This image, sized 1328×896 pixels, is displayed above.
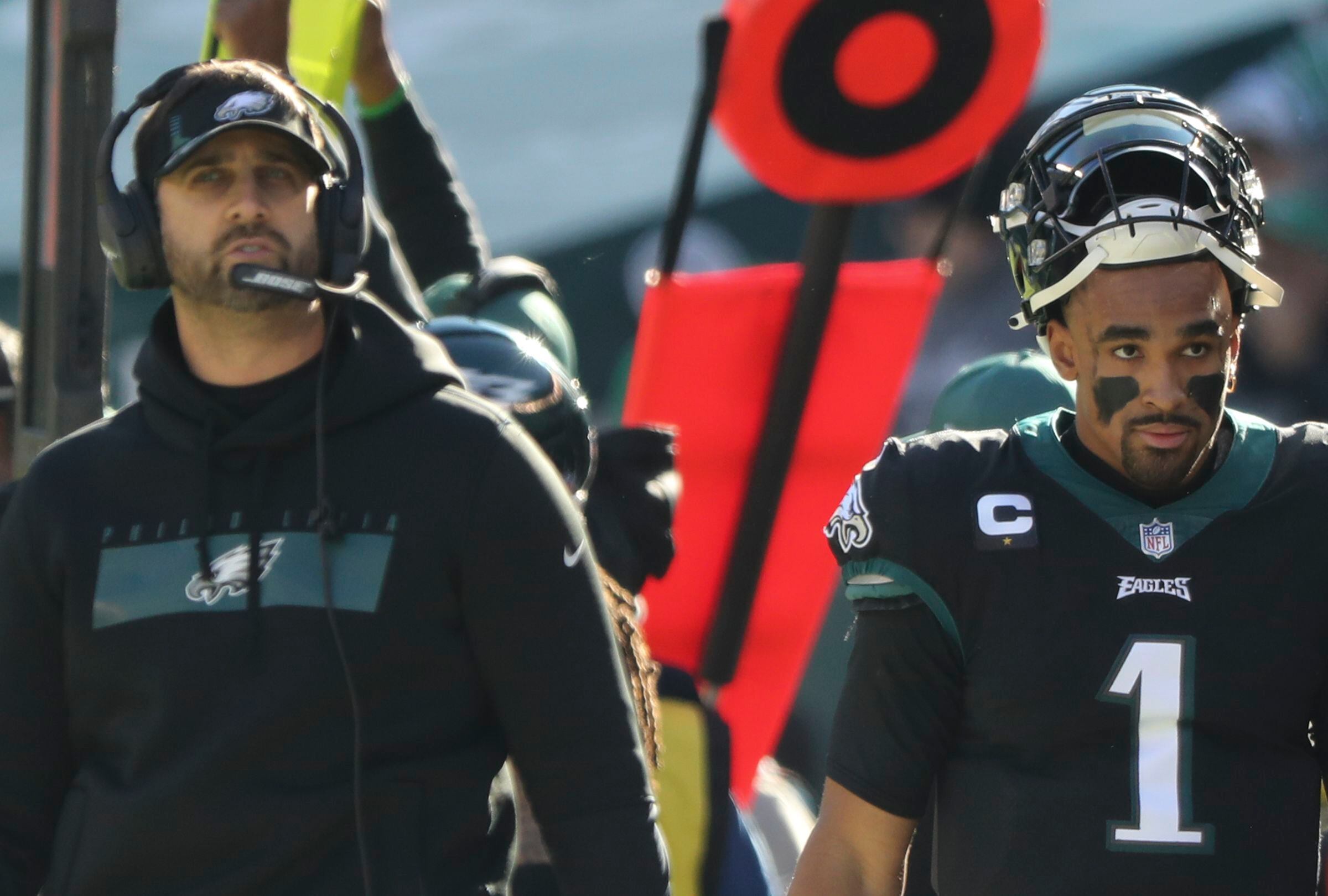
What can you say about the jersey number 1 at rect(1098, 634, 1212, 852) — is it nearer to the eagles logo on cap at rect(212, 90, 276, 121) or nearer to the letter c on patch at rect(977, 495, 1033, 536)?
the letter c on patch at rect(977, 495, 1033, 536)

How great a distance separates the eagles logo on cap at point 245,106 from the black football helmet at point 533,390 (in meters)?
0.62

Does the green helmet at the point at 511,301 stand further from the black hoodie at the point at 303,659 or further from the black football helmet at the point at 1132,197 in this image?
the black football helmet at the point at 1132,197

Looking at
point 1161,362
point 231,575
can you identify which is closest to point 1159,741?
point 1161,362

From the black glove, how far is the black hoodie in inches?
36.7

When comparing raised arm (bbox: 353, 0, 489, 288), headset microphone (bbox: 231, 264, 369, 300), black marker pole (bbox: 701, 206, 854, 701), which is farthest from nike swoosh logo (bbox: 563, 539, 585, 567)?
raised arm (bbox: 353, 0, 489, 288)

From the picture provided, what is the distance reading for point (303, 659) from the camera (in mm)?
1963

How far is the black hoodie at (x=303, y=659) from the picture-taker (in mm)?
1931

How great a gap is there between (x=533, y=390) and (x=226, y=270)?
0.67m

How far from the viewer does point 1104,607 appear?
1.93 m

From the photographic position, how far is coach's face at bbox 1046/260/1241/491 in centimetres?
194

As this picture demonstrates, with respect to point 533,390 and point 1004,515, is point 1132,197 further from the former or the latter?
point 533,390

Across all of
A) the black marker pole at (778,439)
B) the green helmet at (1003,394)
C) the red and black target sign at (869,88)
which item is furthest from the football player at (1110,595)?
the black marker pole at (778,439)

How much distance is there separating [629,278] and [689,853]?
121 inches

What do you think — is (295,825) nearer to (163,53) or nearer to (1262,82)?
(163,53)
